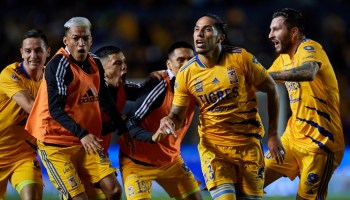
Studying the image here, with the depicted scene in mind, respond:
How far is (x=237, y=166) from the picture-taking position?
8422 mm

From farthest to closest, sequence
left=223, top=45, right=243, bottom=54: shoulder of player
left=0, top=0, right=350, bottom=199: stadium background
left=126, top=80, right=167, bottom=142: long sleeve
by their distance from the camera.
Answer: left=0, top=0, right=350, bottom=199: stadium background, left=126, top=80, right=167, bottom=142: long sleeve, left=223, top=45, right=243, bottom=54: shoulder of player

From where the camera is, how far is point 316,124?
8.79 metres

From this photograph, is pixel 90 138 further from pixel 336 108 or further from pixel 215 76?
pixel 336 108

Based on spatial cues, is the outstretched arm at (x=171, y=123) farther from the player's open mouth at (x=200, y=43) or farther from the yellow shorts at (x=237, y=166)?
the player's open mouth at (x=200, y=43)

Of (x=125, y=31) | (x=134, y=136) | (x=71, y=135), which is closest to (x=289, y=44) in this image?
(x=134, y=136)

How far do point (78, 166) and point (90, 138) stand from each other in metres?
0.79

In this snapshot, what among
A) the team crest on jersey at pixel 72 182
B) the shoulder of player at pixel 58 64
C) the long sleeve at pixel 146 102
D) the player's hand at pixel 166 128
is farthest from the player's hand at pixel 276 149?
the shoulder of player at pixel 58 64

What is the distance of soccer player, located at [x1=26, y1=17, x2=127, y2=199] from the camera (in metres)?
8.27

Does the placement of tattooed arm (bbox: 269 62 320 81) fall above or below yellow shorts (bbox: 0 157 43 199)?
above

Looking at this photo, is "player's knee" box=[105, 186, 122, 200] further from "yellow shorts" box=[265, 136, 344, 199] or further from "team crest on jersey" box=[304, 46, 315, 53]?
"team crest on jersey" box=[304, 46, 315, 53]

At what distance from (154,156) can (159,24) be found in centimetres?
1065

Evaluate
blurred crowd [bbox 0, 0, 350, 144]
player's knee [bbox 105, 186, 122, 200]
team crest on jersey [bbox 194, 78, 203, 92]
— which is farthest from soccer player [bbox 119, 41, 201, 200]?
blurred crowd [bbox 0, 0, 350, 144]

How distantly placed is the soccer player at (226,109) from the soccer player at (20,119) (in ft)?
6.21

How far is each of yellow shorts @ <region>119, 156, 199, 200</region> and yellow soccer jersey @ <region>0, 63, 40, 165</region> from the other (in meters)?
1.18
